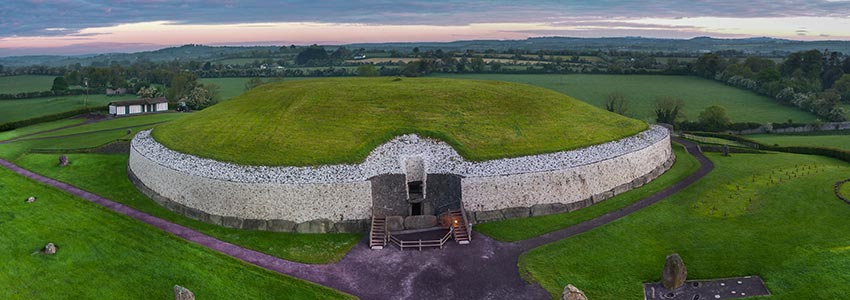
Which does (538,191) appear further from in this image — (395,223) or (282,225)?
(282,225)

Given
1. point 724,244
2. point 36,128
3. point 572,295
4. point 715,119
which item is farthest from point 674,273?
point 36,128

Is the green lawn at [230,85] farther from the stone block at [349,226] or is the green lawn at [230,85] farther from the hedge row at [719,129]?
the hedge row at [719,129]

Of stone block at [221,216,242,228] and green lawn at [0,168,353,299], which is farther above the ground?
stone block at [221,216,242,228]

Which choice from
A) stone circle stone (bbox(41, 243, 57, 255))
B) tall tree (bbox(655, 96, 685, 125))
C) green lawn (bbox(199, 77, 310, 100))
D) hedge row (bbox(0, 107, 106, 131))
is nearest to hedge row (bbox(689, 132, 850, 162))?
tall tree (bbox(655, 96, 685, 125))

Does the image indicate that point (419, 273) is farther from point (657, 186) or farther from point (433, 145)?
point (657, 186)

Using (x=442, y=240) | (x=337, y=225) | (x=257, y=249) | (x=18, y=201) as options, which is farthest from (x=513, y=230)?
(x=18, y=201)

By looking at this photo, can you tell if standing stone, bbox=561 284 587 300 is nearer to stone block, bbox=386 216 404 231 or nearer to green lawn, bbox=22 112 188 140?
stone block, bbox=386 216 404 231

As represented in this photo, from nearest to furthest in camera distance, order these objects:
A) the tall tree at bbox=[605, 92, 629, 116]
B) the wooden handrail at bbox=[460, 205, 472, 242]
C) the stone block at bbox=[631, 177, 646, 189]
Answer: the wooden handrail at bbox=[460, 205, 472, 242] → the stone block at bbox=[631, 177, 646, 189] → the tall tree at bbox=[605, 92, 629, 116]
